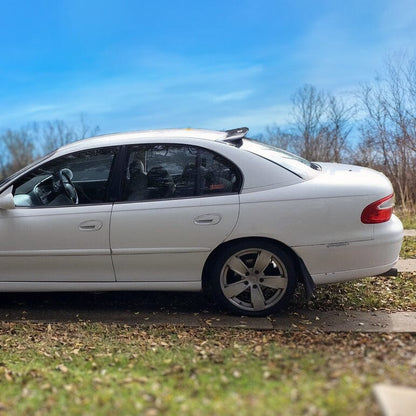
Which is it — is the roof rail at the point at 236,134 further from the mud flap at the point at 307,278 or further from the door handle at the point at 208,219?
the mud flap at the point at 307,278

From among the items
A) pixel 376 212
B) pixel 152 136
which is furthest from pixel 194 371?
pixel 152 136

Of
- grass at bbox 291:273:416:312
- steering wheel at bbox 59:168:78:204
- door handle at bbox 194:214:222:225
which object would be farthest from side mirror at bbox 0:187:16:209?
grass at bbox 291:273:416:312

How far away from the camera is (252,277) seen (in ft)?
13.1

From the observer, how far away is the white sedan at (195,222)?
12.6 ft

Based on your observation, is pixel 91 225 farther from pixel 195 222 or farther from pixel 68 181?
pixel 195 222

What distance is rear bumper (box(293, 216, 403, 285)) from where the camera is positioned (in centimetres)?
385

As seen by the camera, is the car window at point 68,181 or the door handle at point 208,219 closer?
the door handle at point 208,219

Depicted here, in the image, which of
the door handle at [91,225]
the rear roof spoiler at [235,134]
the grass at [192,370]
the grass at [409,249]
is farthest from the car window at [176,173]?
the grass at [409,249]

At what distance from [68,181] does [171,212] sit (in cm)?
118

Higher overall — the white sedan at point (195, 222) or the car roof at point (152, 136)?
the car roof at point (152, 136)

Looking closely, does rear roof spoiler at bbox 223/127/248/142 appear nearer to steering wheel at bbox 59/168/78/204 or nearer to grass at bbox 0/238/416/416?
steering wheel at bbox 59/168/78/204

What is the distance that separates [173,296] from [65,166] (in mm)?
1736

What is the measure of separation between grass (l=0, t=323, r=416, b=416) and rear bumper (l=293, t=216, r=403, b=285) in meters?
0.57

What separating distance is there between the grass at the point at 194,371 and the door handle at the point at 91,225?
34.5 inches
